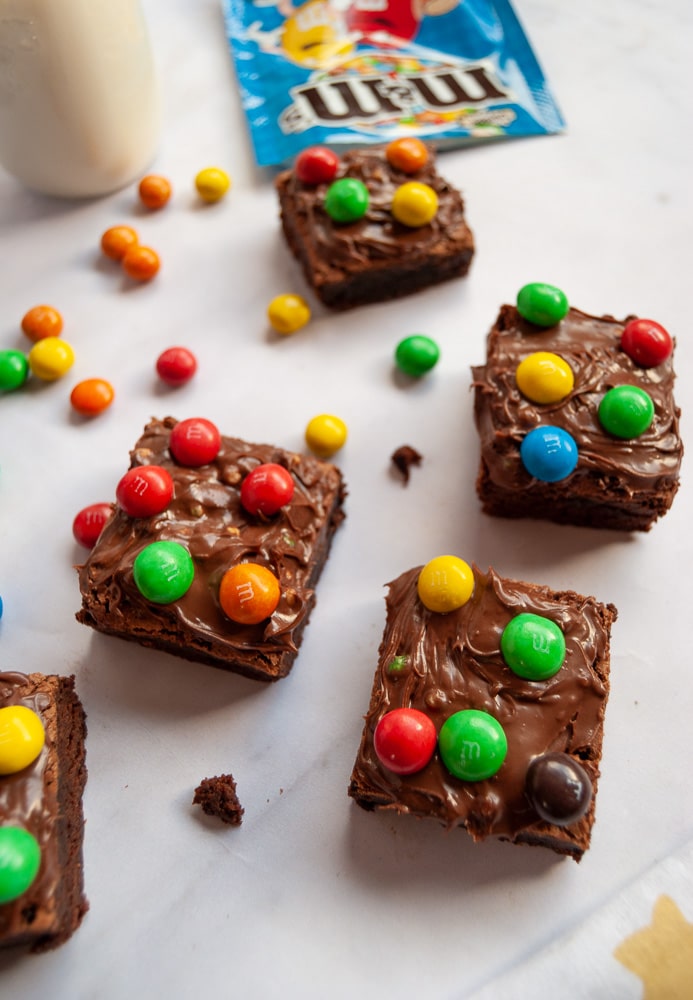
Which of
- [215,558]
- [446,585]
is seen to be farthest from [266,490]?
[446,585]

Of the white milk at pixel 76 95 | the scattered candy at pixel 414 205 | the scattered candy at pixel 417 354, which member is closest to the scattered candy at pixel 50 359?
the white milk at pixel 76 95

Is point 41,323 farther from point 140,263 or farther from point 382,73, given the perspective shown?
point 382,73

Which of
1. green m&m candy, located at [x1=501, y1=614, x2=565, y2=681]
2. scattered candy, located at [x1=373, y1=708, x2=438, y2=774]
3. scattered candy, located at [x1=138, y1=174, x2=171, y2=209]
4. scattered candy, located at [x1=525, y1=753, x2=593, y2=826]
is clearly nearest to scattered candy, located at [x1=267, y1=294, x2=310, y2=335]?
scattered candy, located at [x1=138, y1=174, x2=171, y2=209]

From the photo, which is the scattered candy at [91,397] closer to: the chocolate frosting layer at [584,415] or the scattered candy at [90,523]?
the scattered candy at [90,523]

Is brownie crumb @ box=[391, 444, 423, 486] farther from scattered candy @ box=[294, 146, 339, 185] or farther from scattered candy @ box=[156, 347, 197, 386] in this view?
scattered candy @ box=[294, 146, 339, 185]

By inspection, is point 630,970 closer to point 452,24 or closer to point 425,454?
point 425,454
